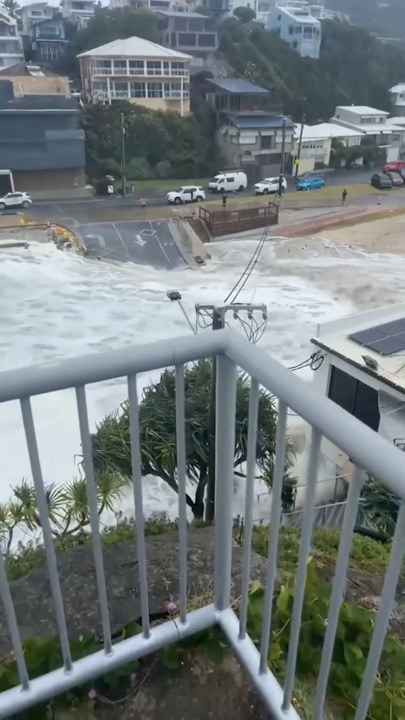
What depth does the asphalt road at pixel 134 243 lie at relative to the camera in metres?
15.6

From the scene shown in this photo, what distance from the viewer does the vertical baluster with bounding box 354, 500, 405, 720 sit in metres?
0.61

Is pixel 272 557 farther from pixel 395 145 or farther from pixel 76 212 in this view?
pixel 395 145

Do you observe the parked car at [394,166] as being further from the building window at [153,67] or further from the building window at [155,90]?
the building window at [153,67]

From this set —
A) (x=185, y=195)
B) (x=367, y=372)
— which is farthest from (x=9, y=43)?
(x=367, y=372)

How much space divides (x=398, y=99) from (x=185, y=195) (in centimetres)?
2073

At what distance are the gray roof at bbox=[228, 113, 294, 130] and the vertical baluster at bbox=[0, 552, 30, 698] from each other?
25.9m

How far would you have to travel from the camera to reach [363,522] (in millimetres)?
3166

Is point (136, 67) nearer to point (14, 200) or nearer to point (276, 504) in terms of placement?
point (14, 200)

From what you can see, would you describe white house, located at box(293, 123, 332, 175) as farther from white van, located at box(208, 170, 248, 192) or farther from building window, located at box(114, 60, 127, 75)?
building window, located at box(114, 60, 127, 75)

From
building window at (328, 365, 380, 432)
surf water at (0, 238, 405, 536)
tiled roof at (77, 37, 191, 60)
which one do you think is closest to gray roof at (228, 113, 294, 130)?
tiled roof at (77, 37, 191, 60)

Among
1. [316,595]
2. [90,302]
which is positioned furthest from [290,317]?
[316,595]

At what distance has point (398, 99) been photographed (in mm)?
34500

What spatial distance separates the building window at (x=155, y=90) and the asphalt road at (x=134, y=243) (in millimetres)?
10185

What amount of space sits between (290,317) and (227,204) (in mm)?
10085
